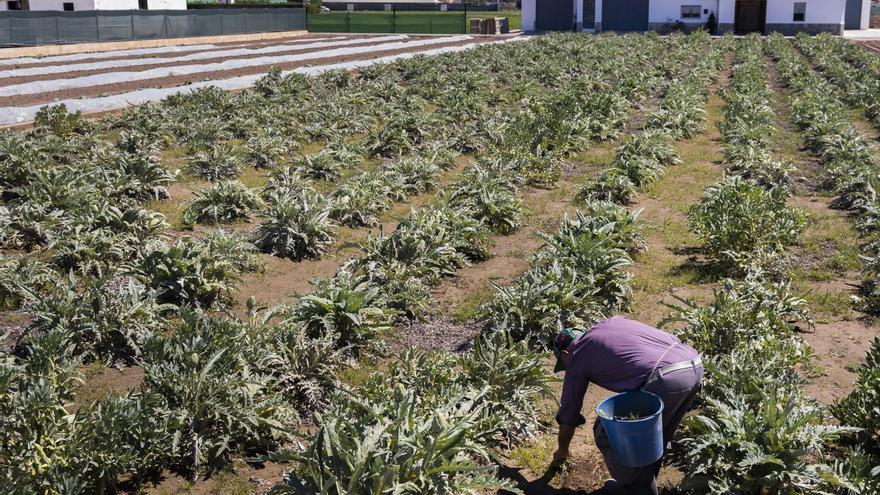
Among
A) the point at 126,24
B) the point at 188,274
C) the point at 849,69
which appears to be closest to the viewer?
the point at 188,274

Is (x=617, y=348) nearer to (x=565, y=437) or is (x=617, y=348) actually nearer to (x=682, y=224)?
(x=565, y=437)

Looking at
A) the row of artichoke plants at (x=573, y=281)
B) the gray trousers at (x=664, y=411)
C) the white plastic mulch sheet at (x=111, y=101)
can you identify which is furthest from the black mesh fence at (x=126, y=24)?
the gray trousers at (x=664, y=411)

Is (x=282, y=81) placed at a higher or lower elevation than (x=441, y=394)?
higher

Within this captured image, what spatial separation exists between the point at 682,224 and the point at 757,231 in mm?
2067

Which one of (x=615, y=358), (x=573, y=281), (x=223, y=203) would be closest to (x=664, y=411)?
(x=615, y=358)

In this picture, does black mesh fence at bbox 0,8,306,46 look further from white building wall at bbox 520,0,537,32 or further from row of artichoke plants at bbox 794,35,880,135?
row of artichoke plants at bbox 794,35,880,135

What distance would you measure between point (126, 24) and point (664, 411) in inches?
1699

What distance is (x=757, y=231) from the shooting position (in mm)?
10281

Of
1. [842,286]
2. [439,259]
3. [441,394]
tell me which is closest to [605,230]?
[439,259]

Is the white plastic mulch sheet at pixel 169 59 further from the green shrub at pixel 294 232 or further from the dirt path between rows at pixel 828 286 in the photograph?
the dirt path between rows at pixel 828 286

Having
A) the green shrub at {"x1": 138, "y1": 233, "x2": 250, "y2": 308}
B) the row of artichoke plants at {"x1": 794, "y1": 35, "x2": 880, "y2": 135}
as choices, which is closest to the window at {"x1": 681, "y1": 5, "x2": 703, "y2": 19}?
the row of artichoke plants at {"x1": 794, "y1": 35, "x2": 880, "y2": 135}

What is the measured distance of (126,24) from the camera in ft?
139

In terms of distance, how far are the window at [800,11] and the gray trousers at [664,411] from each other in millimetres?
61046

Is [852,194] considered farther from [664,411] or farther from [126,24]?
[126,24]
